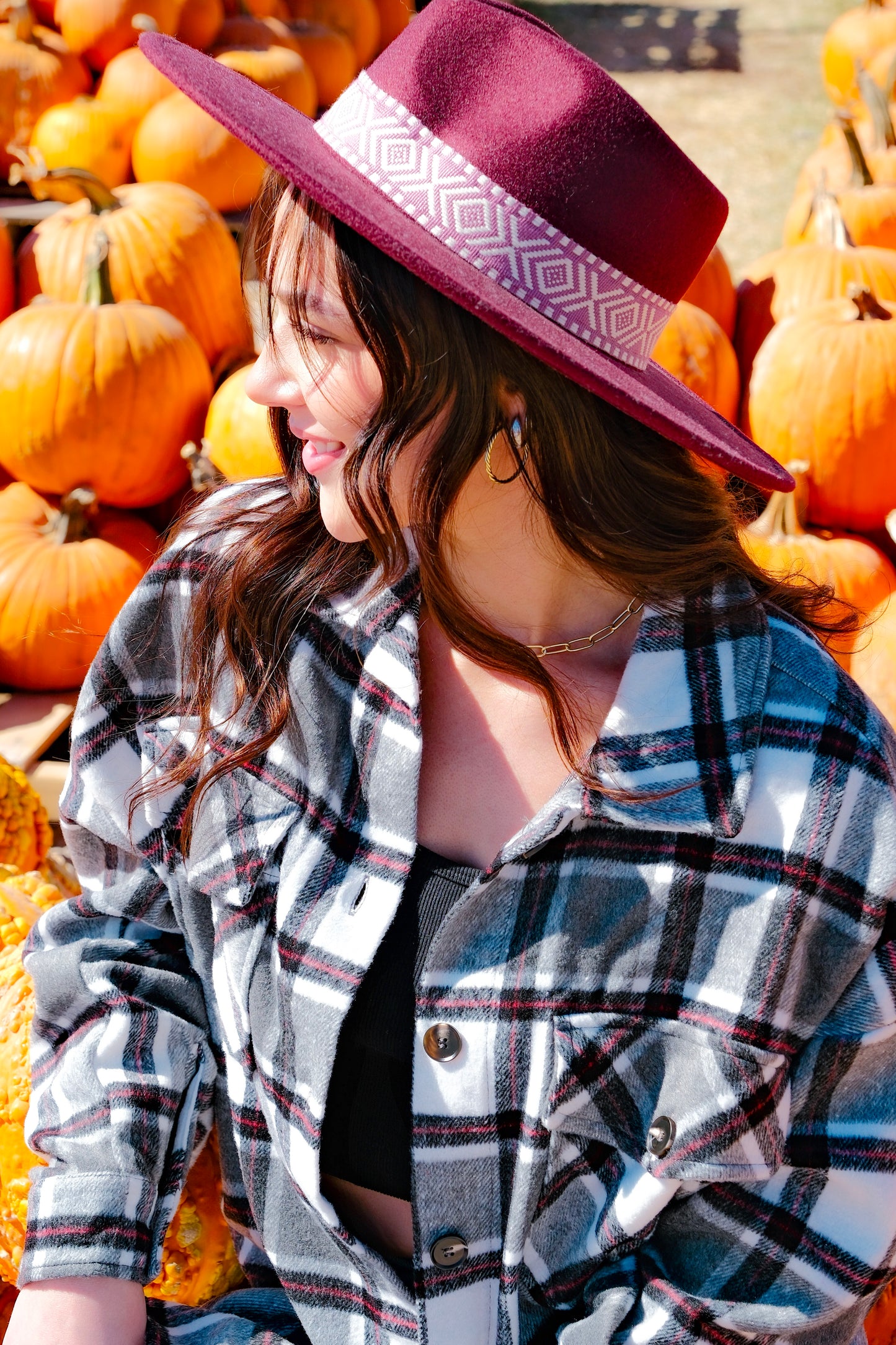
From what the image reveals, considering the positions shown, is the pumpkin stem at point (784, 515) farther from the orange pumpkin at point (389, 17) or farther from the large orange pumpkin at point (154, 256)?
the orange pumpkin at point (389, 17)

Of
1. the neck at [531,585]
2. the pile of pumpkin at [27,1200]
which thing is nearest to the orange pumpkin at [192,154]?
the neck at [531,585]

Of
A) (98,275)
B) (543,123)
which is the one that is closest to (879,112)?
(98,275)

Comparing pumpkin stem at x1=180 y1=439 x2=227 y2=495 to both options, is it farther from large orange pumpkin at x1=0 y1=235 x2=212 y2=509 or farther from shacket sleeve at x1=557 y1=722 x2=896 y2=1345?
shacket sleeve at x1=557 y1=722 x2=896 y2=1345

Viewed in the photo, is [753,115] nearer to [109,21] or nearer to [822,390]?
[109,21]

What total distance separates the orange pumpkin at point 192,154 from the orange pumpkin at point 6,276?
1.83 ft

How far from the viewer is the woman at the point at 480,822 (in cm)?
106

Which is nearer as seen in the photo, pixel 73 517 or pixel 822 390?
pixel 822 390

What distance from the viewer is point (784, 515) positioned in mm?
2658

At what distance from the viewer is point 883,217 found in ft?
12.0

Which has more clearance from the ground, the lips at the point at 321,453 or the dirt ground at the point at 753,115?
the dirt ground at the point at 753,115

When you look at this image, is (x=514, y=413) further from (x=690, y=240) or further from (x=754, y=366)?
(x=754, y=366)

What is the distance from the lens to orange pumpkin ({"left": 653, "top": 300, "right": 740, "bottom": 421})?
2.82 meters

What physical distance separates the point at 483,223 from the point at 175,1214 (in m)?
1.17

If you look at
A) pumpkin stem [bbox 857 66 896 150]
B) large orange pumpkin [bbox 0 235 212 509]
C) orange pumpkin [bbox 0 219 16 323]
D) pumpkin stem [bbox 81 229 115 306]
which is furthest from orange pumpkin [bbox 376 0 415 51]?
large orange pumpkin [bbox 0 235 212 509]
